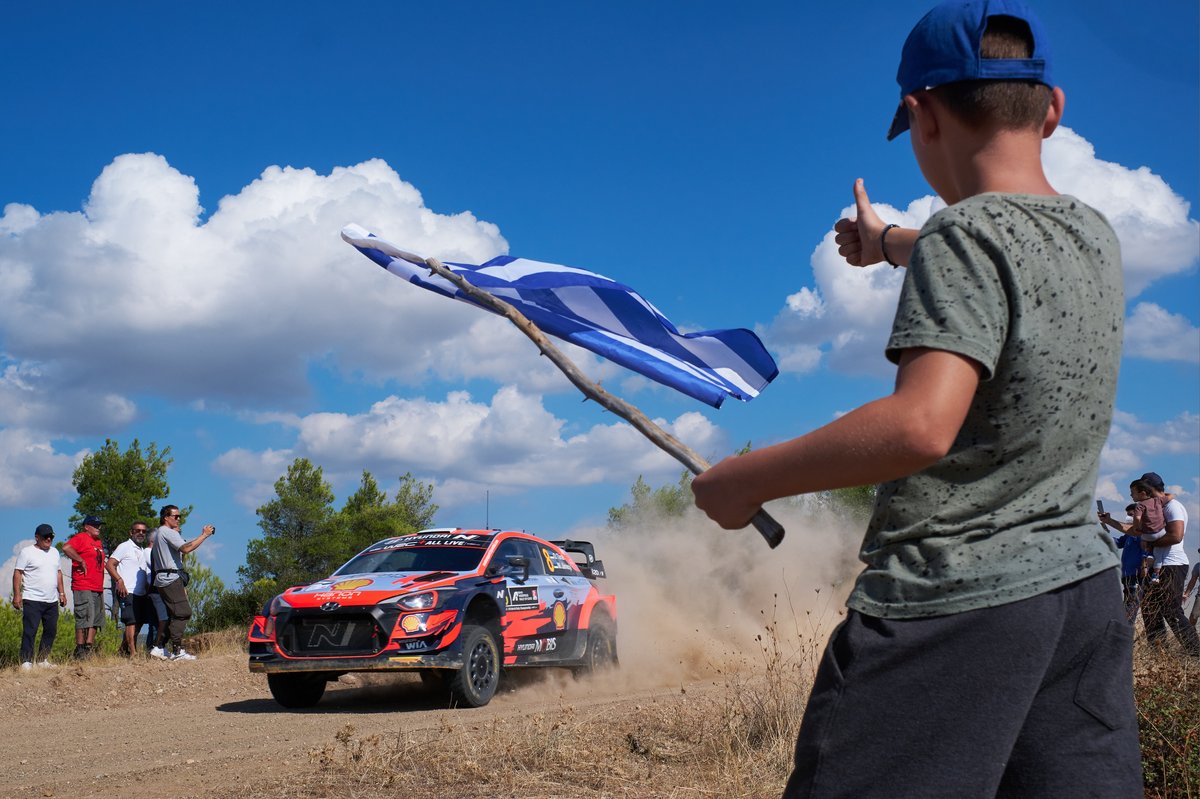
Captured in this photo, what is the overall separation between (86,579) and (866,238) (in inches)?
589

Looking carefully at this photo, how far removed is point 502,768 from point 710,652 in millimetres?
9802

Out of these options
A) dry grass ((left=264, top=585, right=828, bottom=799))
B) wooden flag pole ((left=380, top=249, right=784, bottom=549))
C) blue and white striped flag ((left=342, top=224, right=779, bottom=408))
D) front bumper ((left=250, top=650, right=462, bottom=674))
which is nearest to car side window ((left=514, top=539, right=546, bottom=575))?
front bumper ((left=250, top=650, right=462, bottom=674))

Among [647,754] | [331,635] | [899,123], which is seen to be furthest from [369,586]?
[899,123]

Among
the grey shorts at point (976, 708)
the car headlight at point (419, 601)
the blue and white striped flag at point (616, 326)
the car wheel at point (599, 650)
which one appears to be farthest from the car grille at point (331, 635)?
the grey shorts at point (976, 708)

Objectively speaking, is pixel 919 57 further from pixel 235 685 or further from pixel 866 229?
pixel 235 685

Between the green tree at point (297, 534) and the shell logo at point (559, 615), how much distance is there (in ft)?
48.7

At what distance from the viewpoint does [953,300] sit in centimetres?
171

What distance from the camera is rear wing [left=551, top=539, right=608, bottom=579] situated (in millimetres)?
14414

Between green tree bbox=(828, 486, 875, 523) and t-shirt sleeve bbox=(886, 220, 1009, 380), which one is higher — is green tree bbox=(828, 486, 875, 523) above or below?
above

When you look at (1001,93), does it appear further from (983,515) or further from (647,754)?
(647,754)

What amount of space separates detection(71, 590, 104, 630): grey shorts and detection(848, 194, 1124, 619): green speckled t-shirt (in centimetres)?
1554

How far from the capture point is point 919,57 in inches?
76.3

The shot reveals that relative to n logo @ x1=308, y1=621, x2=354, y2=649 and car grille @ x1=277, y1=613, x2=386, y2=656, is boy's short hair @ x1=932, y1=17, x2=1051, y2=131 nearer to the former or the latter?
car grille @ x1=277, y1=613, x2=386, y2=656

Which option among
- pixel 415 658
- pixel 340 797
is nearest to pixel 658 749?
pixel 340 797
